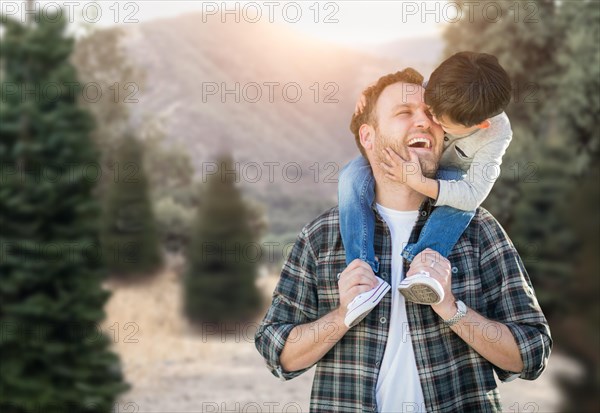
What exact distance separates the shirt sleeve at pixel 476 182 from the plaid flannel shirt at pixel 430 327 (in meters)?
0.10

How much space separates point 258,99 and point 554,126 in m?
17.7

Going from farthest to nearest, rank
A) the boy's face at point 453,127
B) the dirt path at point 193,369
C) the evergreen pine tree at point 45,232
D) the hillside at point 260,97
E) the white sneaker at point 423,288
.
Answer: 1. the hillside at point 260,97
2. the dirt path at point 193,369
3. the evergreen pine tree at point 45,232
4. the boy's face at point 453,127
5. the white sneaker at point 423,288

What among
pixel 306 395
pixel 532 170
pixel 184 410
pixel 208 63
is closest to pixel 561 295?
pixel 532 170

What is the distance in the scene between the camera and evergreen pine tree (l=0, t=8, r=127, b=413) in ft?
20.7

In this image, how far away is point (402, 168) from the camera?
2.04m

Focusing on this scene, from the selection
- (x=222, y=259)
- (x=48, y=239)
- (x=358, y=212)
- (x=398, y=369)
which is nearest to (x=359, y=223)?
(x=358, y=212)

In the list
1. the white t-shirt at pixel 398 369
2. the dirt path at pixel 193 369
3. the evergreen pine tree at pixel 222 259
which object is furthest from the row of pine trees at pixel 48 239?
the white t-shirt at pixel 398 369

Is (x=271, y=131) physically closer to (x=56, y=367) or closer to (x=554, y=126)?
(x=554, y=126)

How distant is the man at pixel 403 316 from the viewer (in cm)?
196

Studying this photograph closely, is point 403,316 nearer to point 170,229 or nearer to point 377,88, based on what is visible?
point 377,88

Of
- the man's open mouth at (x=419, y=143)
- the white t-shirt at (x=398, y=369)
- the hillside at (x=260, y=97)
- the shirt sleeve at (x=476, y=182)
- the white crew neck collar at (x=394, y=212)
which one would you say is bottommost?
the white t-shirt at (x=398, y=369)

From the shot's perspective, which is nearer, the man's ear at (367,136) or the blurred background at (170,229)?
the man's ear at (367,136)

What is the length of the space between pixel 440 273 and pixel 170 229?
12.6m

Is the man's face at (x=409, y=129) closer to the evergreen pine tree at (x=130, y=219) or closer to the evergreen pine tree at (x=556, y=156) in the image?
the evergreen pine tree at (x=556, y=156)
